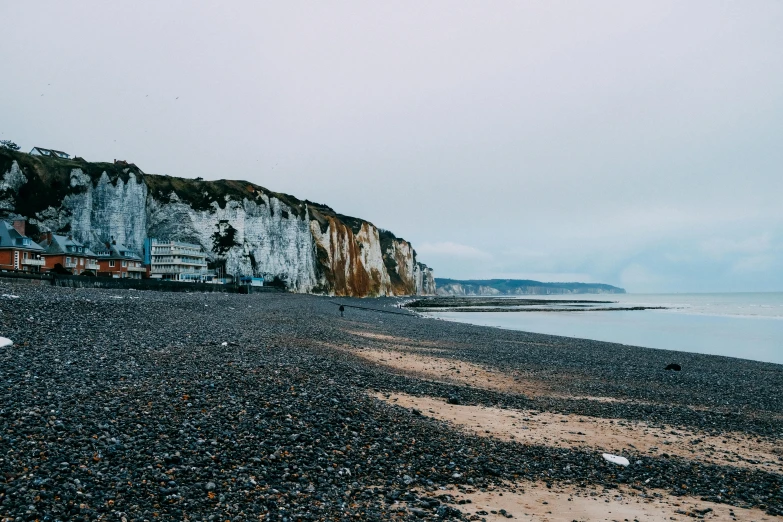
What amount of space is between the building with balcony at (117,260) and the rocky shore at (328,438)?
52.6 m

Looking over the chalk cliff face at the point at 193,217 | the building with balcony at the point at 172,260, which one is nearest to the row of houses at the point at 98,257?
the building with balcony at the point at 172,260

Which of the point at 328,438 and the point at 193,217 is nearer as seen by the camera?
the point at 328,438

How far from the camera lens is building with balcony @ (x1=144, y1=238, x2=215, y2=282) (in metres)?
67.7

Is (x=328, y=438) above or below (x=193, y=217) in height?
below

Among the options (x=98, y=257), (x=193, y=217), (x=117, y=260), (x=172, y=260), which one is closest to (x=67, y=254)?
(x=98, y=257)

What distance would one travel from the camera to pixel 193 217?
236ft

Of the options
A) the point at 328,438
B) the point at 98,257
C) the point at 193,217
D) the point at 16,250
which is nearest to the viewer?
the point at 328,438

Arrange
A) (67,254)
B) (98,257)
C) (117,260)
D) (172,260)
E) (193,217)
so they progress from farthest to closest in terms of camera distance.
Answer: (193,217) → (172,260) → (117,260) → (98,257) → (67,254)

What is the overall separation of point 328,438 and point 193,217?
71.8m

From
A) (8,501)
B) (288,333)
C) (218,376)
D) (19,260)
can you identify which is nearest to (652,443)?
(218,376)

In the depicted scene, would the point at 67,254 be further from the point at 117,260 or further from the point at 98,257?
the point at 117,260

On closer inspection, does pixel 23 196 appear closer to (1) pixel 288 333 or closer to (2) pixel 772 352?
(1) pixel 288 333

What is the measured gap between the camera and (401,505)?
527 centimetres

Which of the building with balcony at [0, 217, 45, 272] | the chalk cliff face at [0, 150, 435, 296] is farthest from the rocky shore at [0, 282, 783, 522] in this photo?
the chalk cliff face at [0, 150, 435, 296]
